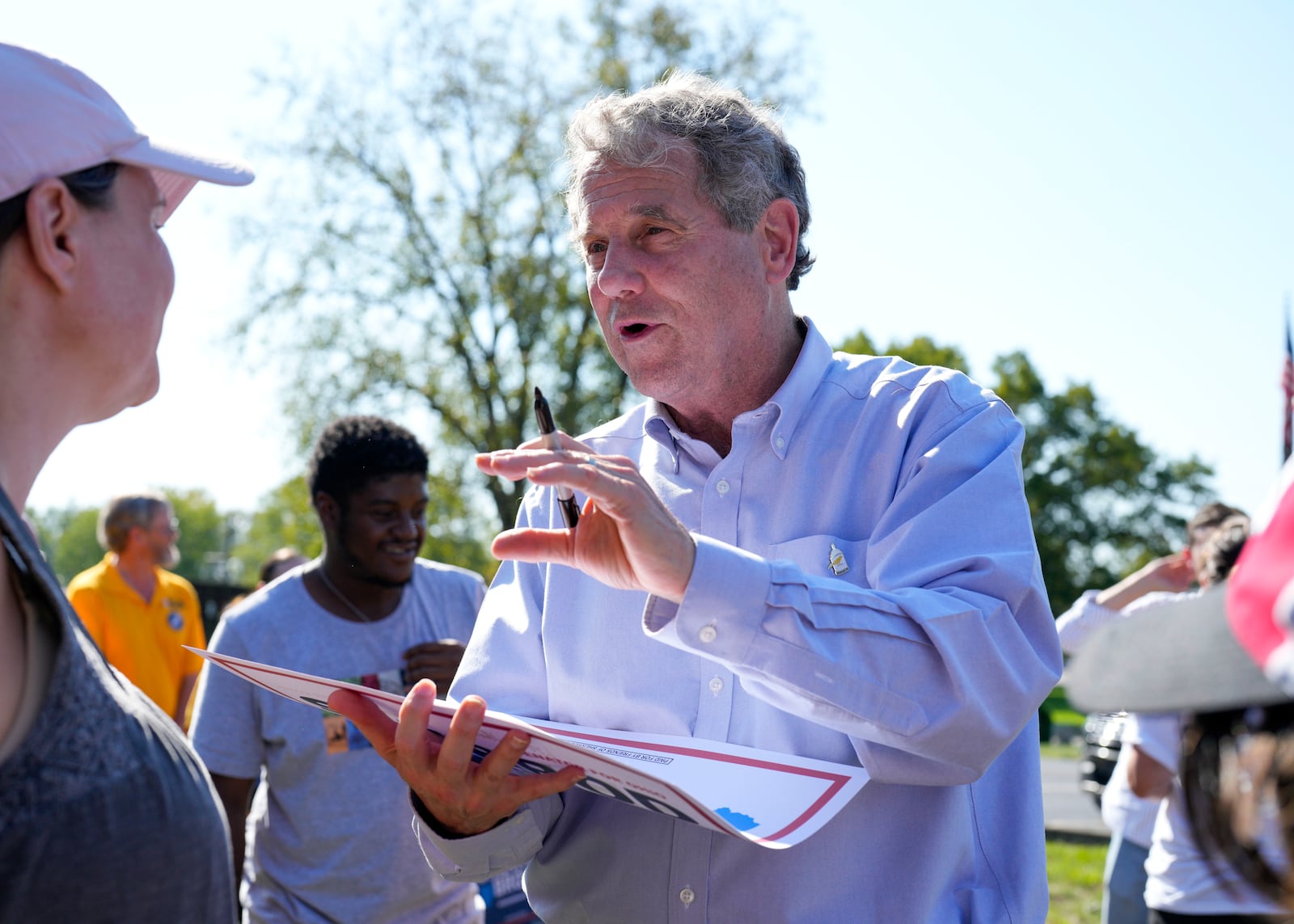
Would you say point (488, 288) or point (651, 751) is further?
point (488, 288)

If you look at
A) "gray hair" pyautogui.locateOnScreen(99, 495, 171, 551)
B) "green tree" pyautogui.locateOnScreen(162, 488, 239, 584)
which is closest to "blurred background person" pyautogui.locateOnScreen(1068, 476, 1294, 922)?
"gray hair" pyautogui.locateOnScreen(99, 495, 171, 551)

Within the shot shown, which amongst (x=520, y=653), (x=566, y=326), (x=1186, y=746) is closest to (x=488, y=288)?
(x=566, y=326)

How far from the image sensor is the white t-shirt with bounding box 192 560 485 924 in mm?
3639

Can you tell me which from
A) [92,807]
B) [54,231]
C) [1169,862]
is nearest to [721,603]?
[92,807]

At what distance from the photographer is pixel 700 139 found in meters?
2.45

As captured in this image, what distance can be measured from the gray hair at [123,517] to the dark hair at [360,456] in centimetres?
335

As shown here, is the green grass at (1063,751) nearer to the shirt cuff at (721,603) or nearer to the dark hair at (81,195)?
the shirt cuff at (721,603)

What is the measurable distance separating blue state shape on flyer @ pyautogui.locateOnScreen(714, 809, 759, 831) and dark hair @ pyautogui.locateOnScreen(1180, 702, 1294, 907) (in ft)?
2.91

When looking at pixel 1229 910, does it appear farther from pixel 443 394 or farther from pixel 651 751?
pixel 443 394

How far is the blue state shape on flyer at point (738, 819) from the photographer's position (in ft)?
5.72

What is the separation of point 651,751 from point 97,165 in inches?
47.6

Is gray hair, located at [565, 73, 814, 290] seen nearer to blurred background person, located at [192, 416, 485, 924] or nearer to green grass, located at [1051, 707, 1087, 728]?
blurred background person, located at [192, 416, 485, 924]

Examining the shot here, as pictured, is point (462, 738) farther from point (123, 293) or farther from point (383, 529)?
point (383, 529)

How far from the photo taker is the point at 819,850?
6.51 feet
